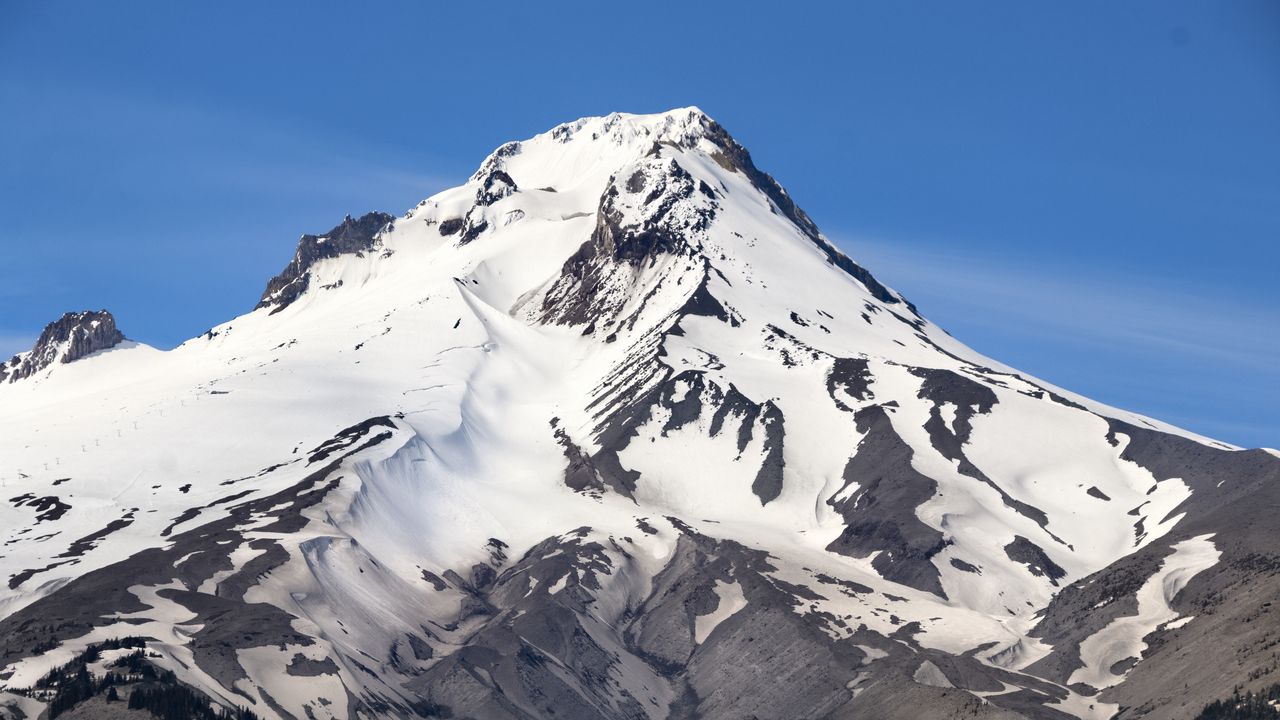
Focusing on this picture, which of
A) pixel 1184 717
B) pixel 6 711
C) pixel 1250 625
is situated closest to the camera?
pixel 6 711

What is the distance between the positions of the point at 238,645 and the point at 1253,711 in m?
103

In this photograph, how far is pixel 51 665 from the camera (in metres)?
184

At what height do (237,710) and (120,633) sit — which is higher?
(120,633)

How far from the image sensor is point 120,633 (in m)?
198

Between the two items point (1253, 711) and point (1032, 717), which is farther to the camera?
point (1032, 717)

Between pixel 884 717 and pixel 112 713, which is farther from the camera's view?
pixel 884 717

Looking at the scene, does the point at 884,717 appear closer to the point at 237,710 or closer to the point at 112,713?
the point at 237,710

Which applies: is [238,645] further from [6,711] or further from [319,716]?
[6,711]

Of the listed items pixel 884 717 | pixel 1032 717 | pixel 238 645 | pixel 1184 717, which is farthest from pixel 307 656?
pixel 1184 717

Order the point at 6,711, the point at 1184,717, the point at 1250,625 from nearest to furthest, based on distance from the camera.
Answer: the point at 6,711
the point at 1184,717
the point at 1250,625

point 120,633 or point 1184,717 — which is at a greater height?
point 120,633

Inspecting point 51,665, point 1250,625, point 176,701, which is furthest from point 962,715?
point 51,665

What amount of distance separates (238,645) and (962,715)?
76338 mm

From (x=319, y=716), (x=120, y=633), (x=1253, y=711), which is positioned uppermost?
(x=120, y=633)
